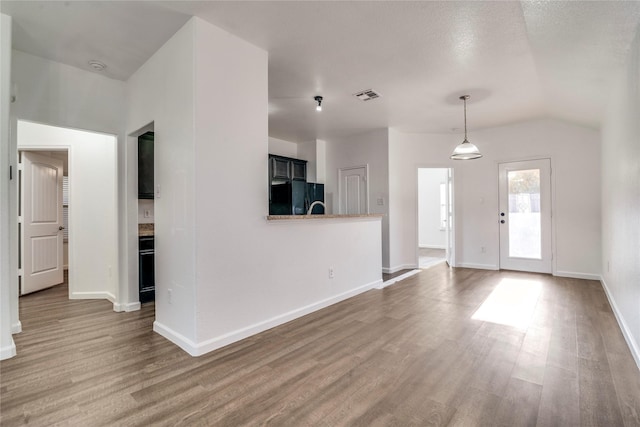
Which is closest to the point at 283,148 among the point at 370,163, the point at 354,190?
the point at 354,190

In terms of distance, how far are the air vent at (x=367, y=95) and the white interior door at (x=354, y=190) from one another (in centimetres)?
192

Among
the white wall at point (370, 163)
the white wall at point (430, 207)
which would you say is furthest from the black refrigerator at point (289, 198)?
the white wall at point (430, 207)

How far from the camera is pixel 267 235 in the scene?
2.89m

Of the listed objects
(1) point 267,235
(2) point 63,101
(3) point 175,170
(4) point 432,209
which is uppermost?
(2) point 63,101

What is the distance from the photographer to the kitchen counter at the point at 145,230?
3.64 metres

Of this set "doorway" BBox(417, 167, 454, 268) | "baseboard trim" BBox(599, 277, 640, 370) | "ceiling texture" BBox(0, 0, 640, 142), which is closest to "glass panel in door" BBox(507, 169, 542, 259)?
"ceiling texture" BBox(0, 0, 640, 142)

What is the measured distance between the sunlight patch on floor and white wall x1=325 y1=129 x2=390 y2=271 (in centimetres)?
191

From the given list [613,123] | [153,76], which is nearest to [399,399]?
[153,76]

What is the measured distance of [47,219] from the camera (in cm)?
458

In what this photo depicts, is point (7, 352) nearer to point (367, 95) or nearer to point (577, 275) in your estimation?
point (367, 95)

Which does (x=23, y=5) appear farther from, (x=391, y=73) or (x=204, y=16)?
(x=391, y=73)

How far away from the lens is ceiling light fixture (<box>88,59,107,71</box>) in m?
3.02

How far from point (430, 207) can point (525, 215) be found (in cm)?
411

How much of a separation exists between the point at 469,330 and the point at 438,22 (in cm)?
271
